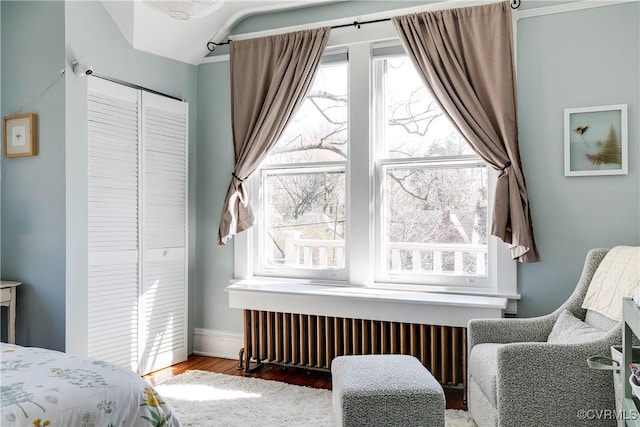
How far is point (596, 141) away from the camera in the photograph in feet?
9.47

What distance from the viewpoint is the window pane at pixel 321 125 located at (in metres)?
3.63

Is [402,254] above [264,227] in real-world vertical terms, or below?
below

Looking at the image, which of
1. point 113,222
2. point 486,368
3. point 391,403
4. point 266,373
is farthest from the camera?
point 266,373

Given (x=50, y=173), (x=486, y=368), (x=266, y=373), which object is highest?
(x=50, y=173)

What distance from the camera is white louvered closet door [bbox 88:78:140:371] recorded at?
10.5 ft

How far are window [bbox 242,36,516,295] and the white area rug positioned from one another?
2.71ft

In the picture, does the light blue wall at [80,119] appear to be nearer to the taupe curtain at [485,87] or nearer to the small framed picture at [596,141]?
the taupe curtain at [485,87]

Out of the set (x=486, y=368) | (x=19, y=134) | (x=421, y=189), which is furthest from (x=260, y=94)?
(x=486, y=368)

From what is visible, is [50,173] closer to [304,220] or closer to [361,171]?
[304,220]

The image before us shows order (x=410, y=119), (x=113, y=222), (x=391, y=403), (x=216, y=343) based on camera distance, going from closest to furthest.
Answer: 1. (x=391, y=403)
2. (x=113, y=222)
3. (x=410, y=119)
4. (x=216, y=343)

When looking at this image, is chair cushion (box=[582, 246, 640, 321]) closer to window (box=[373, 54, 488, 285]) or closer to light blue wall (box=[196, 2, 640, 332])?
light blue wall (box=[196, 2, 640, 332])

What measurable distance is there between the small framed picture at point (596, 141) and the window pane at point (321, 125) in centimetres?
148

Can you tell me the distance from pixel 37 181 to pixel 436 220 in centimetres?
262

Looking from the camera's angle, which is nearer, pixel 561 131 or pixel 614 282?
pixel 614 282
